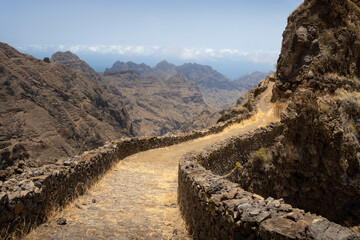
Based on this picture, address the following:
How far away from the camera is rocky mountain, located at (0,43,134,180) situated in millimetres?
65750

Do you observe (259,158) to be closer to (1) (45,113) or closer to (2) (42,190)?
(2) (42,190)

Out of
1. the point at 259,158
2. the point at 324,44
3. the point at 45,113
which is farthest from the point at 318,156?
the point at 45,113

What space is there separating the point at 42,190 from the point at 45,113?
7682 cm

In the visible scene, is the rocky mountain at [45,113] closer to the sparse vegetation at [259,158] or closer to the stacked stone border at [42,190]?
the sparse vegetation at [259,158]

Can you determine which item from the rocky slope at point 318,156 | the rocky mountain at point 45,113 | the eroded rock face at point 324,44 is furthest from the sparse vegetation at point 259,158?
the rocky mountain at point 45,113

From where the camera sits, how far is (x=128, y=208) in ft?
40.1

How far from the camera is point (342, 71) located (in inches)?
1069

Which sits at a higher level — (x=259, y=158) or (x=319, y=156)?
(x=319, y=156)

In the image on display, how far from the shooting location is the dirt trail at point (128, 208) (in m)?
9.20

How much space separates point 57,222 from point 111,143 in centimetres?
1199

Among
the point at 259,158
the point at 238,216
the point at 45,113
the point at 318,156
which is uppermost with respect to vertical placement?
the point at 238,216

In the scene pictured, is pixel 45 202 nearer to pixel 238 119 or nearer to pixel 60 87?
pixel 238 119

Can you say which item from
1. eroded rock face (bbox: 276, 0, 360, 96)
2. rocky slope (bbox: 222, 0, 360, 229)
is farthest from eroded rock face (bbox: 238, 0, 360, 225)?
eroded rock face (bbox: 276, 0, 360, 96)

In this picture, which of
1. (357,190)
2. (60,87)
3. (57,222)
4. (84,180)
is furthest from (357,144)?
(60,87)
